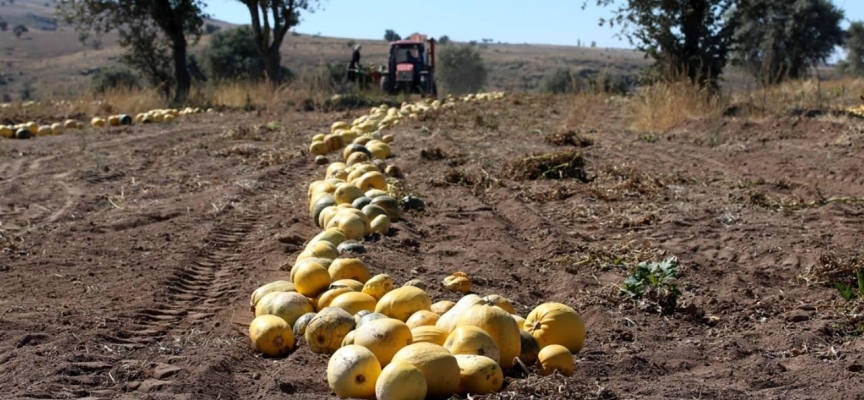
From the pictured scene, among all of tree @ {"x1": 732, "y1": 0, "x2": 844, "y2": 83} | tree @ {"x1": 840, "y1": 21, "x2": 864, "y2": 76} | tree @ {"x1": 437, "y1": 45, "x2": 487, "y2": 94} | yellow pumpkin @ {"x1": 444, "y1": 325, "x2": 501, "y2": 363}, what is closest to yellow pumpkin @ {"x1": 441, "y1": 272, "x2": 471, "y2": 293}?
yellow pumpkin @ {"x1": 444, "y1": 325, "x2": 501, "y2": 363}

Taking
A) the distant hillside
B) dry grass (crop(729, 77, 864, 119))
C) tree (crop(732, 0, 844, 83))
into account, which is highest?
tree (crop(732, 0, 844, 83))

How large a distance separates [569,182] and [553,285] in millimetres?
3666

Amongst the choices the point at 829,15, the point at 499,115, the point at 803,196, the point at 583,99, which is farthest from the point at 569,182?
the point at 829,15

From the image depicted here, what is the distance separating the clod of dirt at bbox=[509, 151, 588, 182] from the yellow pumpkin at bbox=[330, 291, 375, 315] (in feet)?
16.9

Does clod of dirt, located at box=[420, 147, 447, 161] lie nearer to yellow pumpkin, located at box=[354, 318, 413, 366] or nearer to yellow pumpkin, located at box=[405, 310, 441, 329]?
yellow pumpkin, located at box=[405, 310, 441, 329]

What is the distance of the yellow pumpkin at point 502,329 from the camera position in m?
3.82

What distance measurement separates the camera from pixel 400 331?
383 centimetres

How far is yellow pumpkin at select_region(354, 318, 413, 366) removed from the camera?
149 inches

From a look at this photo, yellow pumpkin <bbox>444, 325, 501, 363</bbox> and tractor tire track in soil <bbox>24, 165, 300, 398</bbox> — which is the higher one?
yellow pumpkin <bbox>444, 325, 501, 363</bbox>

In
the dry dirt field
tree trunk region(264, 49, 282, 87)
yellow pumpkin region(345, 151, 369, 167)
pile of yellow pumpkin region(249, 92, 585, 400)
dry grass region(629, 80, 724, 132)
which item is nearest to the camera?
pile of yellow pumpkin region(249, 92, 585, 400)

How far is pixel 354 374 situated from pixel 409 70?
1048 inches

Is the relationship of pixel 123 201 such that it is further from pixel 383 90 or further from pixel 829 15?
pixel 829 15

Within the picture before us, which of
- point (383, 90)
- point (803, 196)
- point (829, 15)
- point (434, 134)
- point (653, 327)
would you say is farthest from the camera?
point (829, 15)

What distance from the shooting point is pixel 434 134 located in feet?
45.1
